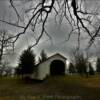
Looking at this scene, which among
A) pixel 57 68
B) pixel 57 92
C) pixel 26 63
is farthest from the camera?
pixel 26 63

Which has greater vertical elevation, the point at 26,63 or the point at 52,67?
the point at 26,63

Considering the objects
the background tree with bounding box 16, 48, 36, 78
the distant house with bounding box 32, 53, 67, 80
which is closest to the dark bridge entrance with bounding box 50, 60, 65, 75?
the distant house with bounding box 32, 53, 67, 80

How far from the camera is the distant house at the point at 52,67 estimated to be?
3828 centimetres

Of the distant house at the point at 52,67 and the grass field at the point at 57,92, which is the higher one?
the distant house at the point at 52,67

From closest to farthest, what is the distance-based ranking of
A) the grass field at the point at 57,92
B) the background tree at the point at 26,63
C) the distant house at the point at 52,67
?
the grass field at the point at 57,92 < the distant house at the point at 52,67 < the background tree at the point at 26,63

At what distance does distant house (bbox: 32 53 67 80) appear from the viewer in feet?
126

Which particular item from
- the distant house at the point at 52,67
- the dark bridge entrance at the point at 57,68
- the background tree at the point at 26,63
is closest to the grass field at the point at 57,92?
the distant house at the point at 52,67

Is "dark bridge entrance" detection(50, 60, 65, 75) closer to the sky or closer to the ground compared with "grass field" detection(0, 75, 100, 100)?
closer to the sky

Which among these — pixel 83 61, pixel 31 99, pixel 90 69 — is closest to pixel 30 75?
pixel 83 61

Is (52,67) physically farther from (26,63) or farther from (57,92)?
(57,92)

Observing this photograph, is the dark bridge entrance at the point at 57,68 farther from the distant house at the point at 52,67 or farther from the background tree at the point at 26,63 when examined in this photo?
the background tree at the point at 26,63

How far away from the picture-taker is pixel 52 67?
39875 mm

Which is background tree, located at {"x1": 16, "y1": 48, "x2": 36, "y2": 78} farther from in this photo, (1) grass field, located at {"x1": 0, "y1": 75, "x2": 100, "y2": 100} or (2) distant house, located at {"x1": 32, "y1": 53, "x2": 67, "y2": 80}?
(1) grass field, located at {"x1": 0, "y1": 75, "x2": 100, "y2": 100}

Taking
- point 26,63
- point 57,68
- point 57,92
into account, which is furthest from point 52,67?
point 57,92
